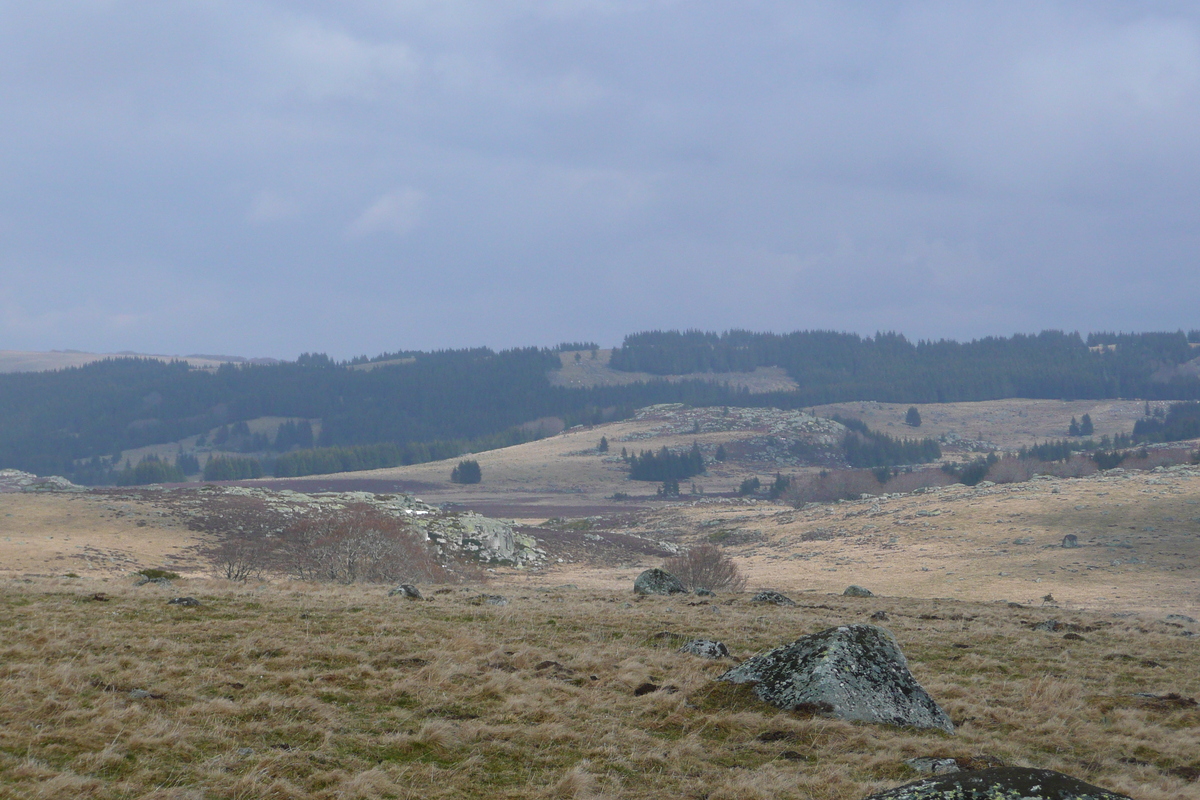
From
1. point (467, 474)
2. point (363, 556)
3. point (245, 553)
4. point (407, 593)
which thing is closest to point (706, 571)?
point (363, 556)

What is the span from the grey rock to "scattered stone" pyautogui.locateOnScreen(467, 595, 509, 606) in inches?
297

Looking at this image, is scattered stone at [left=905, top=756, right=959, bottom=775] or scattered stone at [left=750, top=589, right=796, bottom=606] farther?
scattered stone at [left=750, top=589, right=796, bottom=606]

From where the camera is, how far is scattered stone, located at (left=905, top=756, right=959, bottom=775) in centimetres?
813

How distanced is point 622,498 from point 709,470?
4327 cm

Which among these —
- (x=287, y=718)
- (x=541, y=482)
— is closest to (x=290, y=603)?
(x=287, y=718)

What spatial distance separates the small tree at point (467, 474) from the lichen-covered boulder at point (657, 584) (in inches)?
5607

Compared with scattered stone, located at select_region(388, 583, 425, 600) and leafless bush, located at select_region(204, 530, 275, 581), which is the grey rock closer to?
scattered stone, located at select_region(388, 583, 425, 600)

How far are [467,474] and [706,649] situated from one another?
158 meters

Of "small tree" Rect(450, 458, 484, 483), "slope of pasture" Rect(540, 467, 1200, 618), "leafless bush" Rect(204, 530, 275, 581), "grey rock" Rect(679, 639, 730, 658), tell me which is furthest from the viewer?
"small tree" Rect(450, 458, 484, 483)

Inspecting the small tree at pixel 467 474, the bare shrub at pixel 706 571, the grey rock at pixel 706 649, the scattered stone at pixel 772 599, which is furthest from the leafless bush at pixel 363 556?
the small tree at pixel 467 474

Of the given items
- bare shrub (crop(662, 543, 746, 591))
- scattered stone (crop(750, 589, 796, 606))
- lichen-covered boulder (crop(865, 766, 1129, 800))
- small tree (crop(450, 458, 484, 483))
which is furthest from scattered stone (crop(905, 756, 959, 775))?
small tree (crop(450, 458, 484, 483))

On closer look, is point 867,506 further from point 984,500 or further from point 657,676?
point 657,676

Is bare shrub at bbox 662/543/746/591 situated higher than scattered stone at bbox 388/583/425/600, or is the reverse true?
scattered stone at bbox 388/583/425/600

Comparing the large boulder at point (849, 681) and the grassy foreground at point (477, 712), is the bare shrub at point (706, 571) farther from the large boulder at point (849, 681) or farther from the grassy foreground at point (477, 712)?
the large boulder at point (849, 681)
